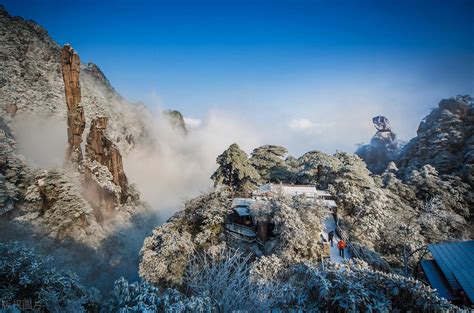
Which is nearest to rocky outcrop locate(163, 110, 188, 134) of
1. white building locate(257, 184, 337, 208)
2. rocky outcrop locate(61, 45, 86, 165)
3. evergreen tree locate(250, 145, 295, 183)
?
evergreen tree locate(250, 145, 295, 183)

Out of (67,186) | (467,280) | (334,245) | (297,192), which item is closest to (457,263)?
(467,280)

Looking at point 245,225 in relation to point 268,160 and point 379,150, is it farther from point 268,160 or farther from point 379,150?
point 379,150

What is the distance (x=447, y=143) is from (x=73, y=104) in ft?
199

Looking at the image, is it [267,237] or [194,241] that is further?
[267,237]

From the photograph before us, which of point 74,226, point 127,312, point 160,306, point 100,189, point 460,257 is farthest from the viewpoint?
point 100,189

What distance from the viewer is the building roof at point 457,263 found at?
11.8 meters

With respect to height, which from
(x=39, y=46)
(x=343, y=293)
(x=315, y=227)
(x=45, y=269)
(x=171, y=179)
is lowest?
(x=171, y=179)

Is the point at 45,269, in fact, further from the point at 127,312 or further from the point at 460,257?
the point at 460,257

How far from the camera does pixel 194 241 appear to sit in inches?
713

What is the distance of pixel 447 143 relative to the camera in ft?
142

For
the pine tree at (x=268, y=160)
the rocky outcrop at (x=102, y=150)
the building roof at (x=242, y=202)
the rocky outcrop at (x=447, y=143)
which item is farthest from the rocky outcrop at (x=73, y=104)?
the rocky outcrop at (x=447, y=143)

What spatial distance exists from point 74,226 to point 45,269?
42.4 feet

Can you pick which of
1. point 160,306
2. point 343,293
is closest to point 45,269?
point 160,306

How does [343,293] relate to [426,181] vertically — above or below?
above
